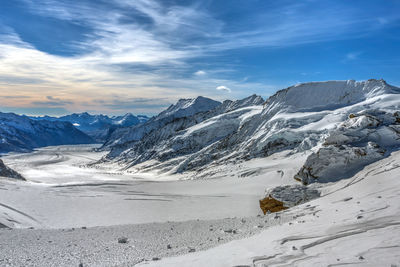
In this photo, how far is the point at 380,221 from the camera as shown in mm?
6590

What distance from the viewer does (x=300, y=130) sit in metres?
34.4

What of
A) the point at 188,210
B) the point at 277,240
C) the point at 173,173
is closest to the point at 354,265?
the point at 277,240

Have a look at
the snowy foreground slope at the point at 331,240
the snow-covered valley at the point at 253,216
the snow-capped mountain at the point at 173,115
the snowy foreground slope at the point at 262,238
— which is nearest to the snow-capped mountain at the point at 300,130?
the snow-covered valley at the point at 253,216

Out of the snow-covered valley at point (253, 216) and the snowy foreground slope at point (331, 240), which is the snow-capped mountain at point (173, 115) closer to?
the snow-covered valley at point (253, 216)

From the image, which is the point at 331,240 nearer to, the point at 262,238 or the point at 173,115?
the point at 262,238

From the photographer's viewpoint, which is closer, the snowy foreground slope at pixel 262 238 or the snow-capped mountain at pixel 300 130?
the snowy foreground slope at pixel 262 238

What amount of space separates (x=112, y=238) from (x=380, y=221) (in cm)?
793

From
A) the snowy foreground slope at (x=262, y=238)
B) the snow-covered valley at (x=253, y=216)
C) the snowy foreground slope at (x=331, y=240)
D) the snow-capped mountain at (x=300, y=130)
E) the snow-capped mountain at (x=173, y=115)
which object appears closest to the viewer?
the snowy foreground slope at (x=331, y=240)

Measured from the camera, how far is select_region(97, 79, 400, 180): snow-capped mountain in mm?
15242

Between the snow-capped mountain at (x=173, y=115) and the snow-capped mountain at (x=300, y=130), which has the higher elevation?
the snow-capped mountain at (x=173, y=115)

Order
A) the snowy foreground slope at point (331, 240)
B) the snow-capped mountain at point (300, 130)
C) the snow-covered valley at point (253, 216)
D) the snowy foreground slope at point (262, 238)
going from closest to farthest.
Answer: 1. the snowy foreground slope at point (331, 240)
2. the snowy foreground slope at point (262, 238)
3. the snow-covered valley at point (253, 216)
4. the snow-capped mountain at point (300, 130)

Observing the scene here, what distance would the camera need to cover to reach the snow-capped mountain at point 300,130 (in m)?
15.2

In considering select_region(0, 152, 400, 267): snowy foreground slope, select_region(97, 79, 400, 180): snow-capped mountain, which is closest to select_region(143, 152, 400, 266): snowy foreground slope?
select_region(0, 152, 400, 267): snowy foreground slope

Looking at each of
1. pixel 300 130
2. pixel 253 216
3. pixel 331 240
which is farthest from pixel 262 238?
pixel 300 130
